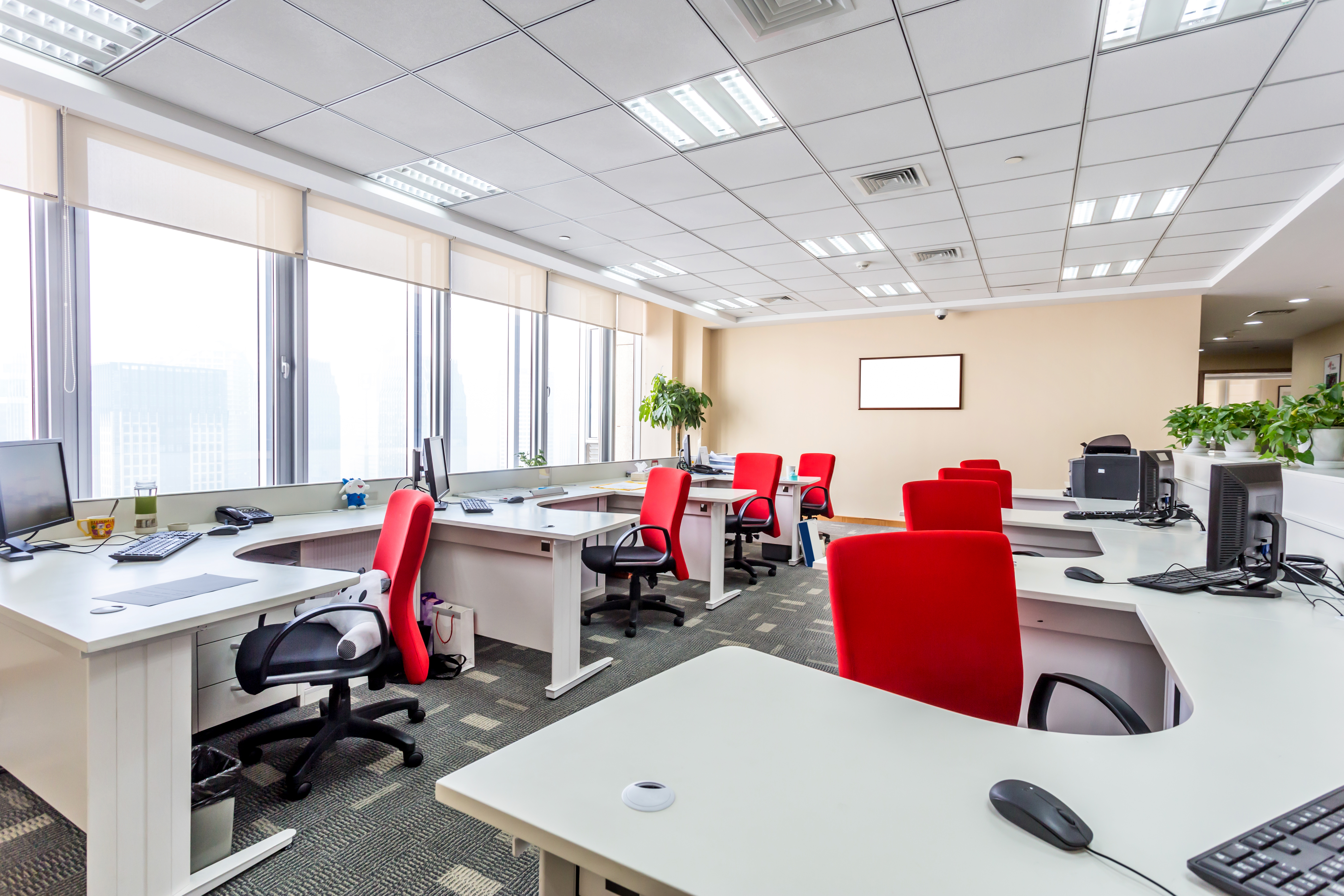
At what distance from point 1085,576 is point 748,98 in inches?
104

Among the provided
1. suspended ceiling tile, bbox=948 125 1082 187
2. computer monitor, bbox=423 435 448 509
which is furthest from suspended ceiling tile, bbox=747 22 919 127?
computer monitor, bbox=423 435 448 509

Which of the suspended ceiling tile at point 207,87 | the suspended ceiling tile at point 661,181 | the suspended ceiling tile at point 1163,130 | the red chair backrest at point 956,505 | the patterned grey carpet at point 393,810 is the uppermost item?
the suspended ceiling tile at point 661,181

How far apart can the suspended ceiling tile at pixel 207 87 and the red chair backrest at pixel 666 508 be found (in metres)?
2.86

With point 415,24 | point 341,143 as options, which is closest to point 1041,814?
point 415,24

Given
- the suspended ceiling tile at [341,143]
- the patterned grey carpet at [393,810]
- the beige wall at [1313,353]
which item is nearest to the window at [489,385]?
the suspended ceiling tile at [341,143]

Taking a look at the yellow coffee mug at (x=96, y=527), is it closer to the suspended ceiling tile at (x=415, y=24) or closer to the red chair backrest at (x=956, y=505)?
the suspended ceiling tile at (x=415, y=24)

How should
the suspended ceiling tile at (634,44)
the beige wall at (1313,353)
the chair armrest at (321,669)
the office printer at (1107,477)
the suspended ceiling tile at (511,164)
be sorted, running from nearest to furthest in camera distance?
the chair armrest at (321,669)
the suspended ceiling tile at (634,44)
the suspended ceiling tile at (511,164)
the office printer at (1107,477)
the beige wall at (1313,353)

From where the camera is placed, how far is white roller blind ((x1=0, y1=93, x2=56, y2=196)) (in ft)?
9.55

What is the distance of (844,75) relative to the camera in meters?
2.84

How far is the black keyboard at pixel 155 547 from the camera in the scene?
2.35 metres

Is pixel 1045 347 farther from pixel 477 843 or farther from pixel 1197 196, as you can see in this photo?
pixel 477 843

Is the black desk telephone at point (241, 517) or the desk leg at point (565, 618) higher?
the black desk telephone at point (241, 517)

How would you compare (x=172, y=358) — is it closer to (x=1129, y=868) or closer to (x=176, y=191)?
(x=176, y=191)

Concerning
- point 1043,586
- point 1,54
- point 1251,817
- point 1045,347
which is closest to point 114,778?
point 1251,817
